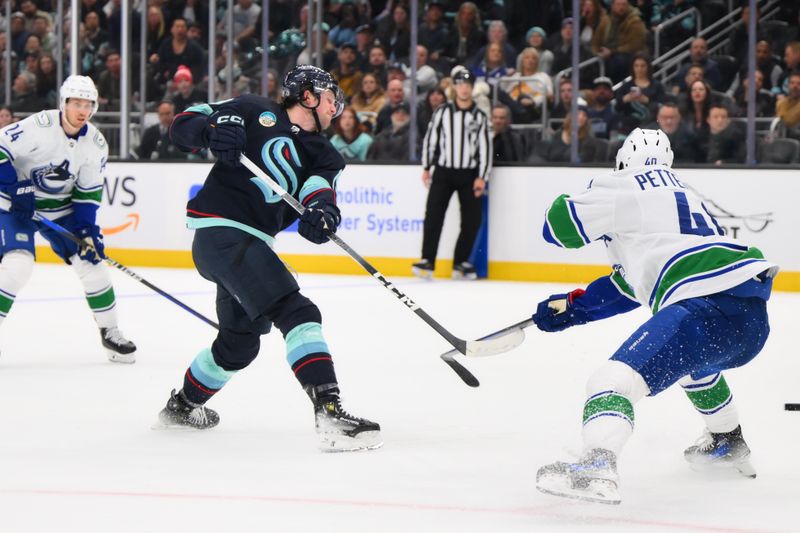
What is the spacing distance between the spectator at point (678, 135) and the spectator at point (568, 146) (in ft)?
1.51

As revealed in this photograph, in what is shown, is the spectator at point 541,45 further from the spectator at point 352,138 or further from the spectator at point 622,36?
the spectator at point 352,138

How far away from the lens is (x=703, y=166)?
320 inches

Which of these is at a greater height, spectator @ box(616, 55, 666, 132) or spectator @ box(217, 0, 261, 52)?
spectator @ box(217, 0, 261, 52)

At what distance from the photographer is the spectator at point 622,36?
30.3 feet

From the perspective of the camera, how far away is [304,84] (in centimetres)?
353

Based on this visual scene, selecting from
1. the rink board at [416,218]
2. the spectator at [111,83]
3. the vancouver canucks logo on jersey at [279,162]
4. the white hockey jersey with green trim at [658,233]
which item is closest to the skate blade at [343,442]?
the vancouver canucks logo on jersey at [279,162]

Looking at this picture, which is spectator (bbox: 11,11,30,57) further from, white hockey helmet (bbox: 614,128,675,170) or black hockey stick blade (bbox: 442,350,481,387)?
white hockey helmet (bbox: 614,128,675,170)

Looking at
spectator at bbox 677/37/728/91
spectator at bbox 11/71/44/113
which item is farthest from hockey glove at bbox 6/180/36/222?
spectator at bbox 11/71/44/113

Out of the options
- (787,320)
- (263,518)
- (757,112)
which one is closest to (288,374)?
(263,518)

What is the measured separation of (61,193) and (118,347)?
65cm

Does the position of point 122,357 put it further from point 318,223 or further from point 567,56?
point 567,56

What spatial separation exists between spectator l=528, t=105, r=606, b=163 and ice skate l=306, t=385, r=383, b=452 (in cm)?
568

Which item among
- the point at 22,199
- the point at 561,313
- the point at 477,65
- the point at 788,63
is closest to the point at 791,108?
the point at 788,63

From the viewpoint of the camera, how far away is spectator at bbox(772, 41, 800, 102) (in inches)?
337
